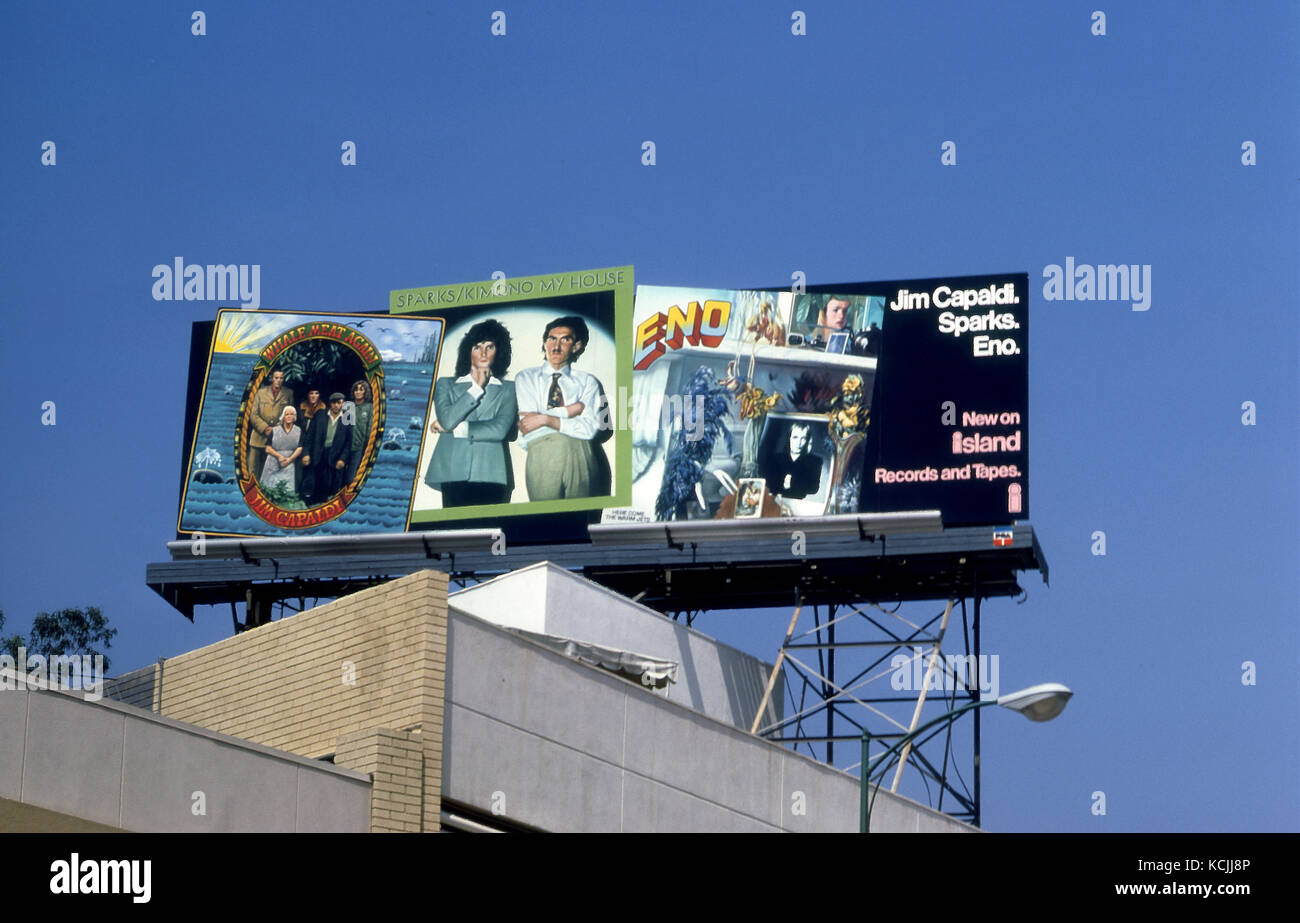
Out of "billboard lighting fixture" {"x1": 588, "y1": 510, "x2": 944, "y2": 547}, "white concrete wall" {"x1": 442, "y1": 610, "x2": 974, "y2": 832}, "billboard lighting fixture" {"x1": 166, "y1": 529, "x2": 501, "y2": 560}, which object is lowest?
"white concrete wall" {"x1": 442, "y1": 610, "x2": 974, "y2": 832}

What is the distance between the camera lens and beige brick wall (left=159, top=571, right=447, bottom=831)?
821 inches

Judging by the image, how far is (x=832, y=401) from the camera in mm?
39719

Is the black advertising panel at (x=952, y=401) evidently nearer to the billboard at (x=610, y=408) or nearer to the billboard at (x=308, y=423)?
the billboard at (x=610, y=408)

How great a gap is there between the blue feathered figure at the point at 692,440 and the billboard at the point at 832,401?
0.09ft

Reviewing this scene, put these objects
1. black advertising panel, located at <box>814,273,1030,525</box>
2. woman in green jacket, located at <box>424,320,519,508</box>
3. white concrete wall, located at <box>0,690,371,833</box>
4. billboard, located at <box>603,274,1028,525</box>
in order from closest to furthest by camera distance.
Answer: white concrete wall, located at <box>0,690,371,833</box>, black advertising panel, located at <box>814,273,1030,525</box>, billboard, located at <box>603,274,1028,525</box>, woman in green jacket, located at <box>424,320,519,508</box>

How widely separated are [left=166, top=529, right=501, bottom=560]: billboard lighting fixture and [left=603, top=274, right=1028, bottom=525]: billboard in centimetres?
282

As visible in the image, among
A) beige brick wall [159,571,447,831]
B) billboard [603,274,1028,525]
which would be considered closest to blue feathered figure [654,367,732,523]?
billboard [603,274,1028,525]

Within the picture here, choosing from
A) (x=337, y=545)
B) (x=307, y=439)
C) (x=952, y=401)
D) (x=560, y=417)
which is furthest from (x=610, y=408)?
(x=952, y=401)

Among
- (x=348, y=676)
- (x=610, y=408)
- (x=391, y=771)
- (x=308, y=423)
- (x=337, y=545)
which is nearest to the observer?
(x=391, y=771)

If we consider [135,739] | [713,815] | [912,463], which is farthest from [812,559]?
[135,739]

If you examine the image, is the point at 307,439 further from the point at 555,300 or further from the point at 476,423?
the point at 555,300

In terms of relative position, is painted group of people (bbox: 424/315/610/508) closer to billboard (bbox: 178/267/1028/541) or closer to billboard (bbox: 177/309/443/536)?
billboard (bbox: 178/267/1028/541)

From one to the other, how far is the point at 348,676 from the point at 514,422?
2031cm
